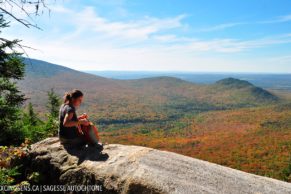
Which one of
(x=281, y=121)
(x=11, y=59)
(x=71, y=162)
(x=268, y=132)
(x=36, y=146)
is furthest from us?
(x=281, y=121)

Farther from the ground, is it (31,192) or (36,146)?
(36,146)

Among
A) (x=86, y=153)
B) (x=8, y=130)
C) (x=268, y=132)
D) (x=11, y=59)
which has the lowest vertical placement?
(x=268, y=132)

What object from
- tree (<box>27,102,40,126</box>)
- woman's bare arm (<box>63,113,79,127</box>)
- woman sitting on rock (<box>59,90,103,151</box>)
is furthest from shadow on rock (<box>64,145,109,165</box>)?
tree (<box>27,102,40,126</box>)

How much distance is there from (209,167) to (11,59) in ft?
36.6

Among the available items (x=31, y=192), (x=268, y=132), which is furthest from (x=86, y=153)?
(x=268, y=132)

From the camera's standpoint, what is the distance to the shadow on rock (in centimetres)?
748

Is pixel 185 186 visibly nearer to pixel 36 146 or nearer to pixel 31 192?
pixel 31 192

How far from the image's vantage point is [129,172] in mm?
6625

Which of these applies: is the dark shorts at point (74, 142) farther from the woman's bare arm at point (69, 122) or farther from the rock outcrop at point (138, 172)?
the woman's bare arm at point (69, 122)

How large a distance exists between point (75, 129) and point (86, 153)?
2.45ft

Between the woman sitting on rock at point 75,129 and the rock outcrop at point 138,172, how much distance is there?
239mm

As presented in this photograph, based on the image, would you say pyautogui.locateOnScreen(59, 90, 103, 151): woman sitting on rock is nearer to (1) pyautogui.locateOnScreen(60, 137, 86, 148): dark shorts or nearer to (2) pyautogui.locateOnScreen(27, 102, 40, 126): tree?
(1) pyautogui.locateOnScreen(60, 137, 86, 148): dark shorts

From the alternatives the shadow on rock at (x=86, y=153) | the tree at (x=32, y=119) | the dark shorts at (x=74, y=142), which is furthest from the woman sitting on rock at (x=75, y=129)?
the tree at (x=32, y=119)

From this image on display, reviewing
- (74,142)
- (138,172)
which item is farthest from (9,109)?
(138,172)
